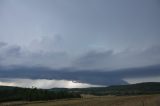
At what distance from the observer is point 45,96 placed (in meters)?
121

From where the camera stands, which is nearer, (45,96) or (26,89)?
(45,96)

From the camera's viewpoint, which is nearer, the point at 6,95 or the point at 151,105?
the point at 151,105

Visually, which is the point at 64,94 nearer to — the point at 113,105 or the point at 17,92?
the point at 17,92

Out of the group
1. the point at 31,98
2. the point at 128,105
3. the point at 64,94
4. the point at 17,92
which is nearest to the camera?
the point at 128,105

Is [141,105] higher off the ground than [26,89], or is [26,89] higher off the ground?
[26,89]

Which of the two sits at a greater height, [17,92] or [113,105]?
[17,92]

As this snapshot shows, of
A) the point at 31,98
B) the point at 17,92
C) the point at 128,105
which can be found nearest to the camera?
the point at 128,105

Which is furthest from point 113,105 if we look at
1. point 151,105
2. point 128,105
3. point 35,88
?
point 35,88

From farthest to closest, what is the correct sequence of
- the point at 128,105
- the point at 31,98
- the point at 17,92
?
1. the point at 17,92
2. the point at 31,98
3. the point at 128,105

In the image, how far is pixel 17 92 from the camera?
14112cm

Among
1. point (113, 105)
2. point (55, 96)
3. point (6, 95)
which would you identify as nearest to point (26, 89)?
point (6, 95)

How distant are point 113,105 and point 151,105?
555 cm

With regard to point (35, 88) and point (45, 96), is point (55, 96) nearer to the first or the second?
point (45, 96)

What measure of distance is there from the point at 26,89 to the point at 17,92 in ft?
29.7
